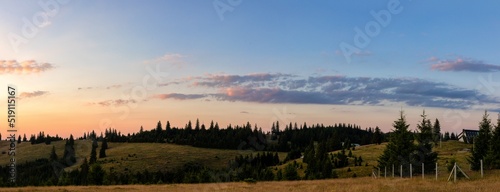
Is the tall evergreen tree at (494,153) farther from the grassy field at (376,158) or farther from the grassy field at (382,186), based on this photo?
the grassy field at (382,186)

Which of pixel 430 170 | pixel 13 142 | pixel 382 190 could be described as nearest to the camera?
pixel 382 190

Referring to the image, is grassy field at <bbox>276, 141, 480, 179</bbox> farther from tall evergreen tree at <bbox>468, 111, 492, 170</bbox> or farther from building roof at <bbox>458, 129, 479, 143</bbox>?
building roof at <bbox>458, 129, 479, 143</bbox>

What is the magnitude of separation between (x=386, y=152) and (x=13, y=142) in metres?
55.8

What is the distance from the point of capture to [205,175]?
4124 inches

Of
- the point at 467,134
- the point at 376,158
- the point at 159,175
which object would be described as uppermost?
the point at 467,134

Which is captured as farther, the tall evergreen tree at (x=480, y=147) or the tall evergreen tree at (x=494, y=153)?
the tall evergreen tree at (x=480, y=147)

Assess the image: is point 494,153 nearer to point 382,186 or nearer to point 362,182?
point 362,182

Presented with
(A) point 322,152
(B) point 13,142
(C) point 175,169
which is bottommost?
(C) point 175,169

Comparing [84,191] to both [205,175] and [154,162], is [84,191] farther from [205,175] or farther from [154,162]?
[154,162]

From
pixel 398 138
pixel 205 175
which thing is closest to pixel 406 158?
pixel 398 138

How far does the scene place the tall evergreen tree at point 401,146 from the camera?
67312 mm

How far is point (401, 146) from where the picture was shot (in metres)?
68.5

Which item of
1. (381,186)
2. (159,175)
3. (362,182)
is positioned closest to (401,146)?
(362,182)

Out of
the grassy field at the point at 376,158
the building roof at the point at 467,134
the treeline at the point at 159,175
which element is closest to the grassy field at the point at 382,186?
the treeline at the point at 159,175
